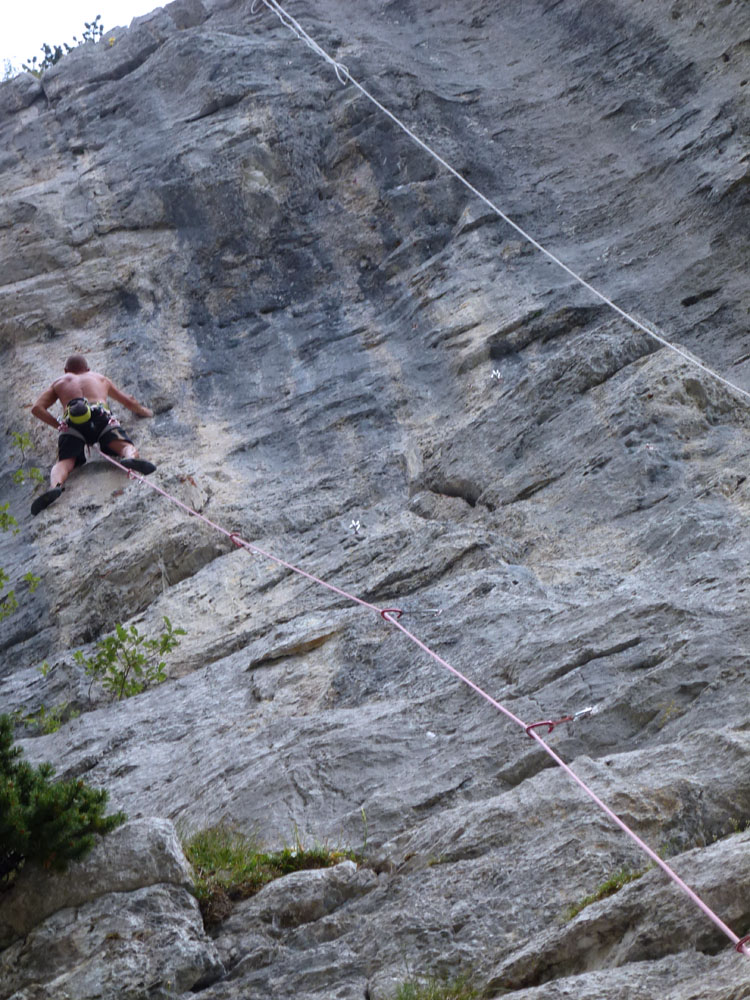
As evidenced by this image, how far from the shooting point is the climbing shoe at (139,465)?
875cm

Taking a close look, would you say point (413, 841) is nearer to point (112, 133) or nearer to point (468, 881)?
point (468, 881)

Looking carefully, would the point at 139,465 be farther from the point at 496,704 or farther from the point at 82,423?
the point at 496,704

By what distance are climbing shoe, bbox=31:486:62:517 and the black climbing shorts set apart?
464mm

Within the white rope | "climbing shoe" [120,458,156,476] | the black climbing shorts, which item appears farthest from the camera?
the black climbing shorts

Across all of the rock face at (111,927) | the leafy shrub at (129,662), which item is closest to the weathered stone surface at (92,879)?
the rock face at (111,927)

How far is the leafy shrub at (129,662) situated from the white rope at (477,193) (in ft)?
13.1

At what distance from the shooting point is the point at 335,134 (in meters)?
11.9

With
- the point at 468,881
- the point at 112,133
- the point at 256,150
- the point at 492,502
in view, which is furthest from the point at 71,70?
the point at 468,881

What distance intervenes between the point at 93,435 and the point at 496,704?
544cm

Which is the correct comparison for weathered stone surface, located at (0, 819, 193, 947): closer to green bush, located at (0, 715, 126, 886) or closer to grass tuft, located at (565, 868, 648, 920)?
green bush, located at (0, 715, 126, 886)

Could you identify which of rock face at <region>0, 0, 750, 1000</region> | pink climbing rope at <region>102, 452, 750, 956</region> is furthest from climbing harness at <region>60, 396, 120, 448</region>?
rock face at <region>0, 0, 750, 1000</region>

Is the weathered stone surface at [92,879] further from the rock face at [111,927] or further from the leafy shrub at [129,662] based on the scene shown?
the leafy shrub at [129,662]

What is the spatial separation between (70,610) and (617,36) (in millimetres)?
8986

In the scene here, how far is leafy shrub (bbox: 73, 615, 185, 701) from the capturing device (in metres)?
6.88
